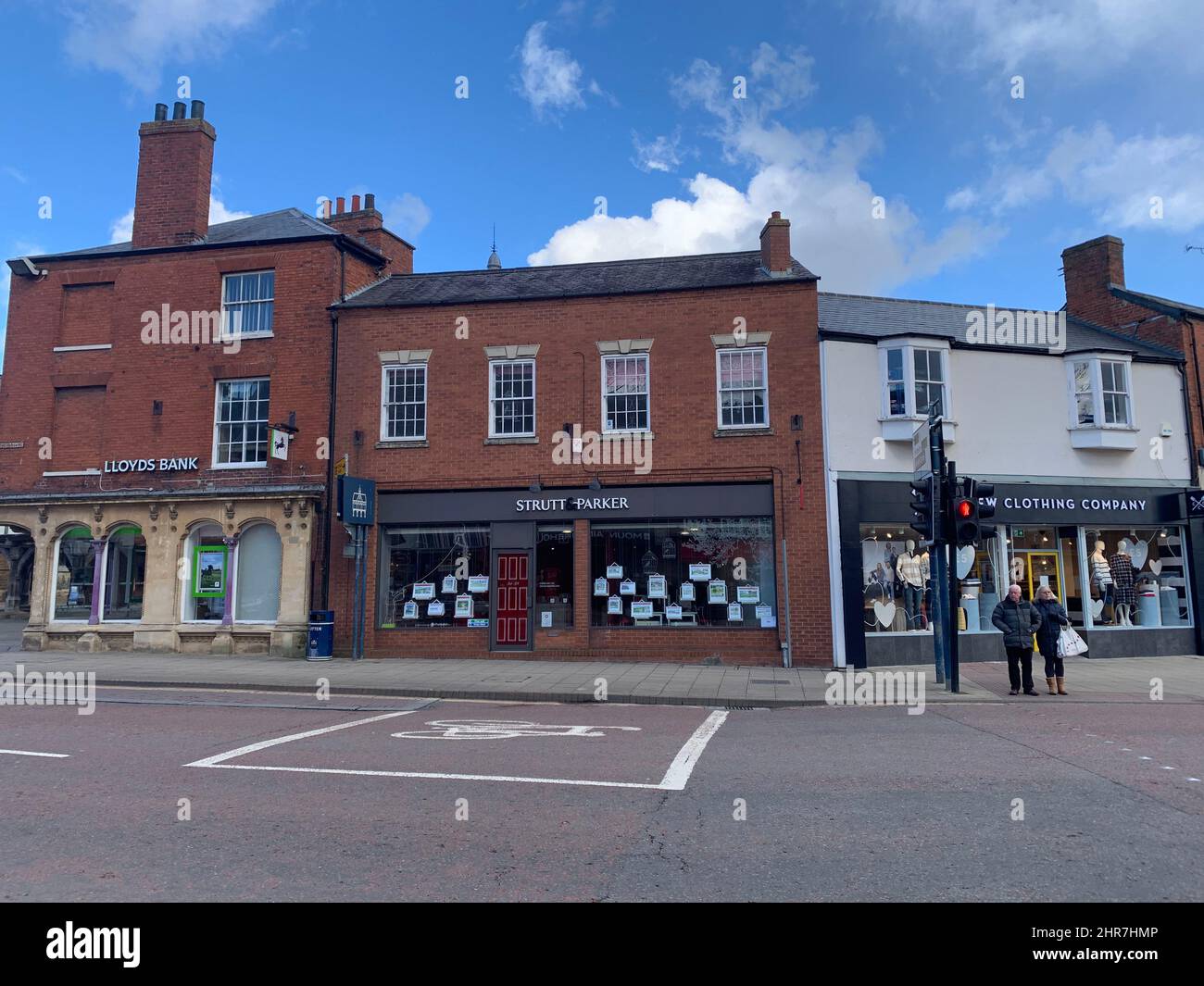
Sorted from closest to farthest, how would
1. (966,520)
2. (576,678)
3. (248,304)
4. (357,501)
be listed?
(966,520), (576,678), (357,501), (248,304)

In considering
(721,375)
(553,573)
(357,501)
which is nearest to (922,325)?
(721,375)

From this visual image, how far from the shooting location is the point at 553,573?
18.1m

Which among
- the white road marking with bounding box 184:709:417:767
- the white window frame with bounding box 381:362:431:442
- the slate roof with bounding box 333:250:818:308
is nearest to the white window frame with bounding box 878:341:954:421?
the slate roof with bounding box 333:250:818:308

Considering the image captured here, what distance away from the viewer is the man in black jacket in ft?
43.8

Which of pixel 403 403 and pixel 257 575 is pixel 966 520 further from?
pixel 257 575

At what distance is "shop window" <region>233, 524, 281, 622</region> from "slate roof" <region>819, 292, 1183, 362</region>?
522 inches

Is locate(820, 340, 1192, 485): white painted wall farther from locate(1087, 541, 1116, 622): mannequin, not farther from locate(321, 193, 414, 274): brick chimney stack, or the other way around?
locate(321, 193, 414, 274): brick chimney stack

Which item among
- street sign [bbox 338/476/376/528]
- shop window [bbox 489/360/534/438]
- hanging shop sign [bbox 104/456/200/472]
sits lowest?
street sign [bbox 338/476/376/528]

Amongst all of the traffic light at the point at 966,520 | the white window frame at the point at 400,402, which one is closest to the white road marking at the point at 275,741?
the white window frame at the point at 400,402

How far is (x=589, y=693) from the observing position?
42.8 ft

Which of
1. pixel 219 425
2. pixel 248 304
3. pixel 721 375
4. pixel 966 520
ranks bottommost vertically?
pixel 966 520

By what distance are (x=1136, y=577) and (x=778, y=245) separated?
11278mm
